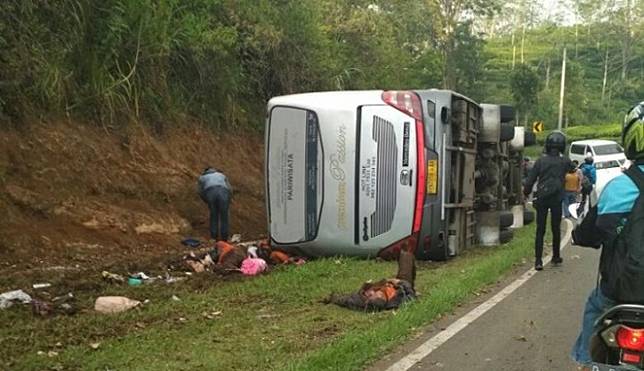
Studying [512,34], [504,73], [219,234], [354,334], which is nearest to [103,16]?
[219,234]

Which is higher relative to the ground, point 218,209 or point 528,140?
point 528,140

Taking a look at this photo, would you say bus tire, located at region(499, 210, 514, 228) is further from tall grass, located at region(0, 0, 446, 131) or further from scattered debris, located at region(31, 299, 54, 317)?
scattered debris, located at region(31, 299, 54, 317)

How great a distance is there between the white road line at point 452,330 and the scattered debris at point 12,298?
4.03 meters

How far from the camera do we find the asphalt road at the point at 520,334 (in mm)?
5484

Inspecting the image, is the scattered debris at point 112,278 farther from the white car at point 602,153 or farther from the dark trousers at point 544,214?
the white car at point 602,153

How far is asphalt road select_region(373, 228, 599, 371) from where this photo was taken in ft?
18.0

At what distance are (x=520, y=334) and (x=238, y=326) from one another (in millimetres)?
2422

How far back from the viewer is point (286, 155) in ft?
34.6

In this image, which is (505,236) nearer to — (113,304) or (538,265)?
(538,265)

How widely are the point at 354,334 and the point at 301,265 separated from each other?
12.9 feet

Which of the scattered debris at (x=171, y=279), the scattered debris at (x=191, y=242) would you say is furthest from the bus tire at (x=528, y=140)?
the scattered debris at (x=171, y=279)

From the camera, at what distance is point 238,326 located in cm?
671

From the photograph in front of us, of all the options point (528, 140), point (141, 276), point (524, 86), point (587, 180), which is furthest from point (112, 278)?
point (524, 86)

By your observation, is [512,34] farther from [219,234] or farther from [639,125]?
[639,125]
